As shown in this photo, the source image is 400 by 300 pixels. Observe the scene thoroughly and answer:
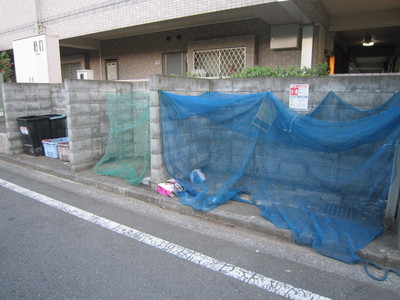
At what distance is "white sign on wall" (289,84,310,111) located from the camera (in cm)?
525

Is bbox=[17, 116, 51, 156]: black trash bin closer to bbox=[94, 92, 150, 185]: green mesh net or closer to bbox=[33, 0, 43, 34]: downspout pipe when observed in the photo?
bbox=[94, 92, 150, 185]: green mesh net

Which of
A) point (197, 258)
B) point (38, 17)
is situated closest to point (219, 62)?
point (197, 258)

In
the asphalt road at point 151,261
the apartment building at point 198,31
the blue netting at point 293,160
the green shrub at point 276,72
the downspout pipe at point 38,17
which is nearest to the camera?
the asphalt road at point 151,261

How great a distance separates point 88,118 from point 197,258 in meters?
4.63

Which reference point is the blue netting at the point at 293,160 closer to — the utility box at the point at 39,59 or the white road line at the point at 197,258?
the white road line at the point at 197,258

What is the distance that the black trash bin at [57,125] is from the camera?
28.1ft

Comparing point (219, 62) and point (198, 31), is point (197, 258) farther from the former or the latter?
point (198, 31)

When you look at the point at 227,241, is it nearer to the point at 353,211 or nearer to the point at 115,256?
the point at 115,256

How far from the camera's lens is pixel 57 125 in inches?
341

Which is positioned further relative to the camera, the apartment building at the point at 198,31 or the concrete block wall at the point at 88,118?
the apartment building at the point at 198,31

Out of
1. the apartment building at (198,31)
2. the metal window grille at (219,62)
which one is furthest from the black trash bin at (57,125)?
the metal window grille at (219,62)

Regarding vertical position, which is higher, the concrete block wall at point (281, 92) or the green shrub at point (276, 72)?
the green shrub at point (276, 72)

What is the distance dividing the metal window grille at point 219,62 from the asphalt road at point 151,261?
6.63m

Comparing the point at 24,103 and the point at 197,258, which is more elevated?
the point at 24,103
